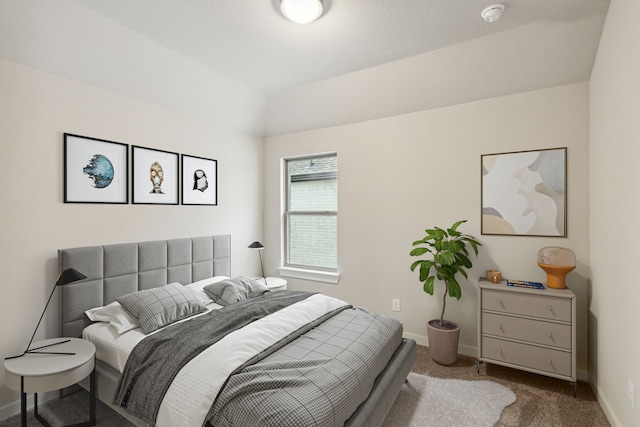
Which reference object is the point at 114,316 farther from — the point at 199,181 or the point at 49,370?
the point at 199,181

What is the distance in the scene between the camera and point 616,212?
6.23 ft

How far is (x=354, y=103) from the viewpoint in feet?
11.4

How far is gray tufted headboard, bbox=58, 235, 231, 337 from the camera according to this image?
2342 mm

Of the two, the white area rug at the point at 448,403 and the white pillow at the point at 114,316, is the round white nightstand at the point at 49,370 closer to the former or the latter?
the white pillow at the point at 114,316

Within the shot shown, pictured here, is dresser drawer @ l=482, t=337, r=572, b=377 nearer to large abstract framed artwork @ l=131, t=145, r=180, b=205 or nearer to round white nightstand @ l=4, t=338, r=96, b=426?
round white nightstand @ l=4, t=338, r=96, b=426

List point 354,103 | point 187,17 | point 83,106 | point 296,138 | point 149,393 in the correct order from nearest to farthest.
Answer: point 149,393 < point 187,17 < point 83,106 < point 354,103 < point 296,138

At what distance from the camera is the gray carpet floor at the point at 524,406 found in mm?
2068

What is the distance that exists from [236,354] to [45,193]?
1961mm

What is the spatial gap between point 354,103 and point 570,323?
9.39 feet

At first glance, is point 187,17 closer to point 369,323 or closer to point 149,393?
point 149,393

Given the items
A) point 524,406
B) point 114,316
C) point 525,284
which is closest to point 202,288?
point 114,316

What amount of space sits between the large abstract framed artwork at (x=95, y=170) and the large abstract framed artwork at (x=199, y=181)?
2.01 feet

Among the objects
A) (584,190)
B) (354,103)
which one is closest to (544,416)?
(584,190)

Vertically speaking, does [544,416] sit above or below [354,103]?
below
